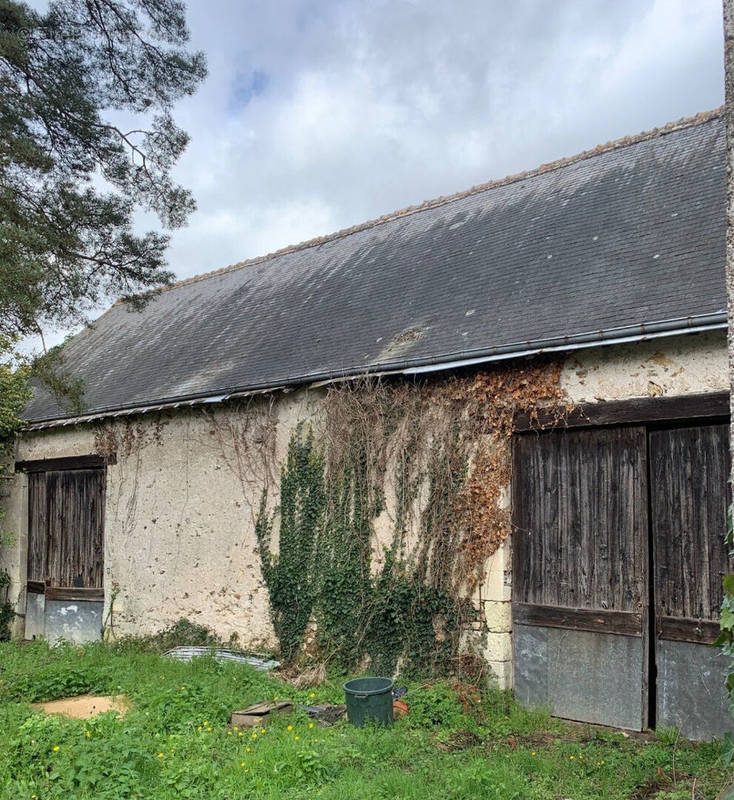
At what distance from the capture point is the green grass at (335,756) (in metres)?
4.29

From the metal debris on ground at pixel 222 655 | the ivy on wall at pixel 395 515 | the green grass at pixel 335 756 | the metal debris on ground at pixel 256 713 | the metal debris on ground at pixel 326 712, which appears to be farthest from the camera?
the metal debris on ground at pixel 222 655

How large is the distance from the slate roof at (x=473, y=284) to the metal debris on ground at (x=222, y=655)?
2785mm

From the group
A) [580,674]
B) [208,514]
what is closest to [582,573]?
[580,674]

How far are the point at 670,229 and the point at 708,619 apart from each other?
11.5 feet

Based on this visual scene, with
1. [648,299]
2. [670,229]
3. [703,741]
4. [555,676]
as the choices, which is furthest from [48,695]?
[670,229]

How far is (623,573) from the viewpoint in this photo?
229 inches

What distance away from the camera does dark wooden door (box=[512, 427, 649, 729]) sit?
5.77m

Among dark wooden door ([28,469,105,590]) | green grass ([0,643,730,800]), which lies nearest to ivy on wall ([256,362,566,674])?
green grass ([0,643,730,800])

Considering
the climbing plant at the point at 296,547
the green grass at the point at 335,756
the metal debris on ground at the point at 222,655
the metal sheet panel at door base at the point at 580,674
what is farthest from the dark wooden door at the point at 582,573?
the metal debris on ground at the point at 222,655

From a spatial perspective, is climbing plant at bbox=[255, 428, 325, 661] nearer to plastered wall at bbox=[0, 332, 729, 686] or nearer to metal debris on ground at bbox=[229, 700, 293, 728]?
plastered wall at bbox=[0, 332, 729, 686]

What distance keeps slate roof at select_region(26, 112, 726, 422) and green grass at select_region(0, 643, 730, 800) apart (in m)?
2.90

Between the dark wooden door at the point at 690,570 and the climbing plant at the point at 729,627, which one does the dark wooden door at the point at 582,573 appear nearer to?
the dark wooden door at the point at 690,570

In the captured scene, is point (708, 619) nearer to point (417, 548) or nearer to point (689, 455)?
point (689, 455)

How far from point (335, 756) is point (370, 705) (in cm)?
91
